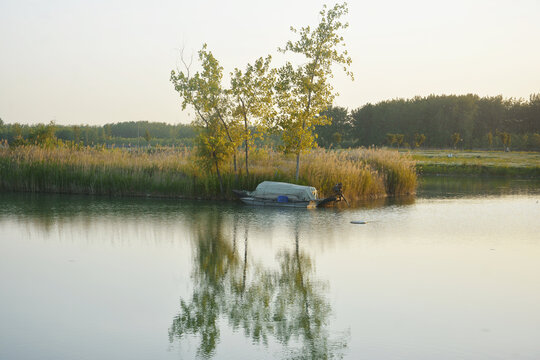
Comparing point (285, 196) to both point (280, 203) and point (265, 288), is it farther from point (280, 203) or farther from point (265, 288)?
point (265, 288)

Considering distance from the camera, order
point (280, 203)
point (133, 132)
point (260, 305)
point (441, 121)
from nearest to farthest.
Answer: point (260, 305), point (280, 203), point (133, 132), point (441, 121)

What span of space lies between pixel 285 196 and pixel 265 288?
10276mm

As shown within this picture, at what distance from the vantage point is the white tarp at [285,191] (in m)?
18.2

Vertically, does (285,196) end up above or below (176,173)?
below

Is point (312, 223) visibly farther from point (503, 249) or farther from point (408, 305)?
point (408, 305)

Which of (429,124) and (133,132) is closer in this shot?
(133,132)

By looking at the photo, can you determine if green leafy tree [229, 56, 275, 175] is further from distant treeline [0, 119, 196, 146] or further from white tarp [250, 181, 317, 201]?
distant treeline [0, 119, 196, 146]

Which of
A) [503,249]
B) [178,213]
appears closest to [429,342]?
[503,249]

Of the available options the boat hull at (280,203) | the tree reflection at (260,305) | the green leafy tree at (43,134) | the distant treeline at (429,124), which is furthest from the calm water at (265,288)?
the distant treeline at (429,124)

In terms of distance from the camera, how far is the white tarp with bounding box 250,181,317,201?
18203 millimetres

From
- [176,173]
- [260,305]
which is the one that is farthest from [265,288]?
[176,173]

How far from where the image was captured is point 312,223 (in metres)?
14.7

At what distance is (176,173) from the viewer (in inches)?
869

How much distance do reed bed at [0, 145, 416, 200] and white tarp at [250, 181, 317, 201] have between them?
148 cm
